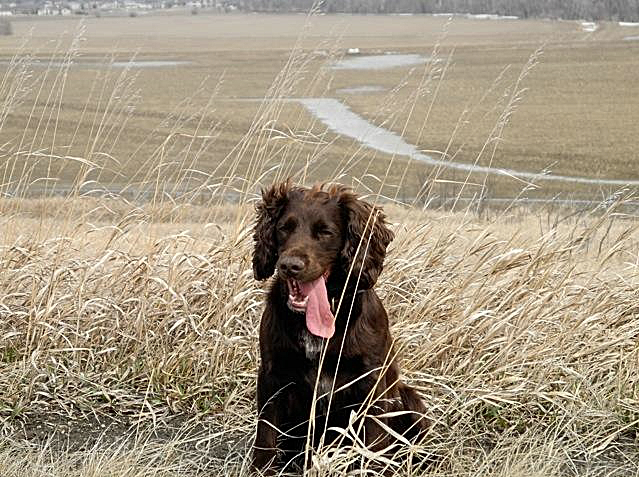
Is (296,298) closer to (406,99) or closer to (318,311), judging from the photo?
(318,311)

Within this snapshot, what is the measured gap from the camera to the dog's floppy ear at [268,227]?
3482 mm

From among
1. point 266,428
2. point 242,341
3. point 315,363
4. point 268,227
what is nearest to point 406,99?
point 242,341

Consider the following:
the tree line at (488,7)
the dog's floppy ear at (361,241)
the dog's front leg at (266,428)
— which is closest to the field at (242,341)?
the dog's front leg at (266,428)

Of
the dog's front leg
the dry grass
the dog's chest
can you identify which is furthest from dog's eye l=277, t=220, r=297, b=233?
the dry grass

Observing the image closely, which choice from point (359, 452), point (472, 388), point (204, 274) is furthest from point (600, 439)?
point (204, 274)

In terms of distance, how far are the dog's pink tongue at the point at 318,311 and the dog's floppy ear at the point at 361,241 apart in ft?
0.59

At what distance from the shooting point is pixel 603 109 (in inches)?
1422

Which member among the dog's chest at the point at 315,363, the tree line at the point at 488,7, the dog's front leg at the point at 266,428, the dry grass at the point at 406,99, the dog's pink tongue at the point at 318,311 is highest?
the dog's pink tongue at the point at 318,311

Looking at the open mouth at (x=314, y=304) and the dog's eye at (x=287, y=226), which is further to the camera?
the dog's eye at (x=287, y=226)

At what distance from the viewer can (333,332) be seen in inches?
129

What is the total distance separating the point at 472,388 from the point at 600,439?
22.8 inches

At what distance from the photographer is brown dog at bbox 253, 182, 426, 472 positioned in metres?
3.37

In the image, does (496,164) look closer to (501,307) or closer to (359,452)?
(501,307)

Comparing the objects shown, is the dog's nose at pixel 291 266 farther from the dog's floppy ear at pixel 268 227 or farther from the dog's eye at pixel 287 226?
the dog's floppy ear at pixel 268 227
